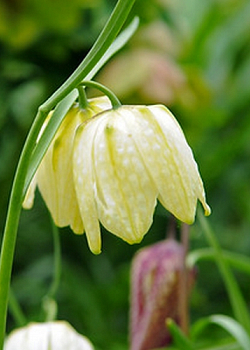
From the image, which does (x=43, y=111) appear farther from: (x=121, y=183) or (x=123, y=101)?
(x=123, y=101)

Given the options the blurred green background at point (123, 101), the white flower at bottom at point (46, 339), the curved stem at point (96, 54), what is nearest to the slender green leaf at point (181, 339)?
the white flower at bottom at point (46, 339)

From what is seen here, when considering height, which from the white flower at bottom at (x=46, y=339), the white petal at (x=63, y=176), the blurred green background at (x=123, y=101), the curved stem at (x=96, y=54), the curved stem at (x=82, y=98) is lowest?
the blurred green background at (x=123, y=101)

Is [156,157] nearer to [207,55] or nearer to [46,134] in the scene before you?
[46,134]

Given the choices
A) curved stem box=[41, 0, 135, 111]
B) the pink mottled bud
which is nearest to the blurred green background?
the pink mottled bud

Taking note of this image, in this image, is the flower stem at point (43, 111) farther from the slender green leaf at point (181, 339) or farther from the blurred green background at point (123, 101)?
the blurred green background at point (123, 101)

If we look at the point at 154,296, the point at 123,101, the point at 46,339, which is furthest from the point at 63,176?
the point at 123,101

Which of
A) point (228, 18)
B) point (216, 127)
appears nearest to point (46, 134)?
point (216, 127)
